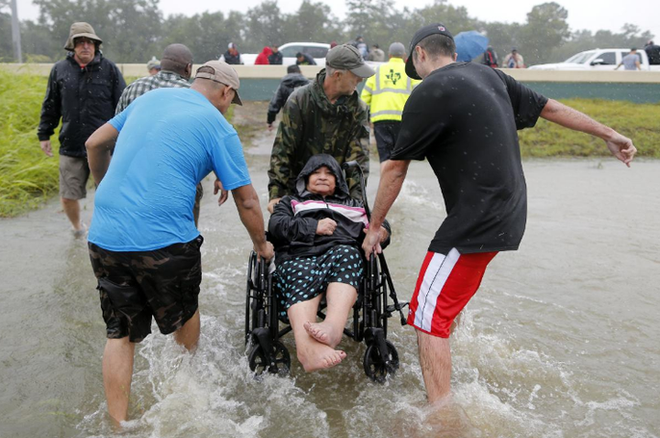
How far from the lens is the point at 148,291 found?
3.04 m

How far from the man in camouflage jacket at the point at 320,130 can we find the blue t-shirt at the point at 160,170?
4.59ft

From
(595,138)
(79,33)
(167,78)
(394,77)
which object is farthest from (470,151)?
(595,138)

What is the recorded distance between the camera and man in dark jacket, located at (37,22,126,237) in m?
5.98

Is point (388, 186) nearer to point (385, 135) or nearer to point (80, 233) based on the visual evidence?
point (80, 233)

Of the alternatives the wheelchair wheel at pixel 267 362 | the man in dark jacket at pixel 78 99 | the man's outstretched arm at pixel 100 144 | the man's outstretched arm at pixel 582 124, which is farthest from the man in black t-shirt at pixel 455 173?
the man in dark jacket at pixel 78 99

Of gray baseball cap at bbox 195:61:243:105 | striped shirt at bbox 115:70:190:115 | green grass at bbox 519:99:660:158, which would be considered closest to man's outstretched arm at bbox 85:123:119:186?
gray baseball cap at bbox 195:61:243:105

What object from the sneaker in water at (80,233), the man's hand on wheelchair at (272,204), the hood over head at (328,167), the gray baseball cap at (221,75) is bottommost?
the sneaker in water at (80,233)

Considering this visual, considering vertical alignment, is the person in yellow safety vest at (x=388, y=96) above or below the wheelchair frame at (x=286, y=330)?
above

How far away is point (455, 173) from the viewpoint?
3119 millimetres

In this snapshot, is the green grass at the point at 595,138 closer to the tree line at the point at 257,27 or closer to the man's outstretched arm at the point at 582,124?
the man's outstretched arm at the point at 582,124

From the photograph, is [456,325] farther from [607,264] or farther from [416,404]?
[607,264]

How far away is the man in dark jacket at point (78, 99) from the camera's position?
5984mm

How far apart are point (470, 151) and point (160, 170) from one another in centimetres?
151

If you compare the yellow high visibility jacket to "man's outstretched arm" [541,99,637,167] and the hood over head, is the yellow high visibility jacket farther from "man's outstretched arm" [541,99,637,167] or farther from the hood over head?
"man's outstretched arm" [541,99,637,167]
